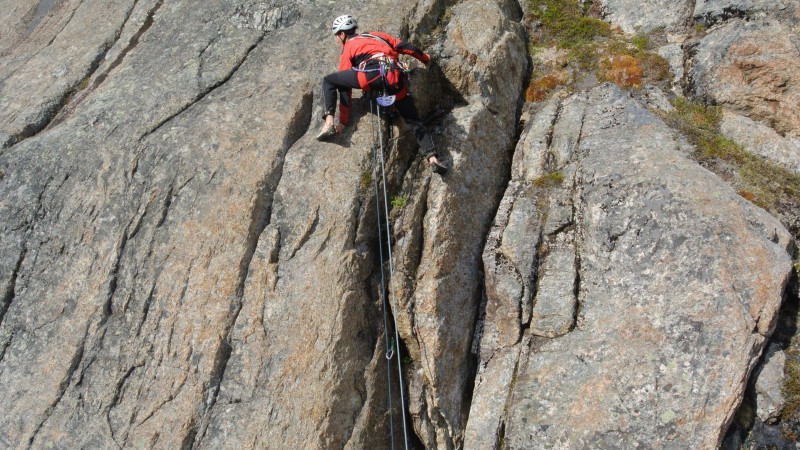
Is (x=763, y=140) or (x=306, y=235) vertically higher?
(x=306, y=235)

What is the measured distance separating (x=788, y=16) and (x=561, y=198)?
728 cm

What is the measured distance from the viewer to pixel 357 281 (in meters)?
10.7

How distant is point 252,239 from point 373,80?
386 cm

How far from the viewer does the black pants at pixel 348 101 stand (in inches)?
457

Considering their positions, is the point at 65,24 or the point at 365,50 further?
the point at 65,24

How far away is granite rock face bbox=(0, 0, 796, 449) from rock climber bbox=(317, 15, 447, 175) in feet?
1.25

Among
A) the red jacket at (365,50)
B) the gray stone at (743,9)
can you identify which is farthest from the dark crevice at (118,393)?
the gray stone at (743,9)

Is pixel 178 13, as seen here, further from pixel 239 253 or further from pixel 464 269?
pixel 464 269

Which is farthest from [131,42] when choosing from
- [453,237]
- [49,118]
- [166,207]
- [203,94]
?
[453,237]

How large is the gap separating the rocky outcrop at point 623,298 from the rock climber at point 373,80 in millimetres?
2505

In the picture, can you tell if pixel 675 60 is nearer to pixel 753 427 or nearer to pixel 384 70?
pixel 384 70

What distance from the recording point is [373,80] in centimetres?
1138

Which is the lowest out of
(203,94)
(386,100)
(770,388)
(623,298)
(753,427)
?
(753,427)

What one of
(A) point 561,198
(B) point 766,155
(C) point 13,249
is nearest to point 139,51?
(C) point 13,249
